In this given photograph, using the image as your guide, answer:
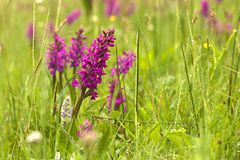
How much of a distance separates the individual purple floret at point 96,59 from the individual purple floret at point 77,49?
366 millimetres

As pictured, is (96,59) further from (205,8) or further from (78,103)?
(205,8)

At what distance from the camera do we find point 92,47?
5.12ft

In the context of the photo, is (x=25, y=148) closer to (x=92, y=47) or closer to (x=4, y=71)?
(x=92, y=47)

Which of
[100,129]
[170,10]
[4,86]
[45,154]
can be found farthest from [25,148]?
[170,10]

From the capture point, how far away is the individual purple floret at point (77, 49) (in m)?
1.94

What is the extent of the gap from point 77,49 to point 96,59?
1.41ft

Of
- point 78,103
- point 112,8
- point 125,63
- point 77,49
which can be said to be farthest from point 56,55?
point 112,8

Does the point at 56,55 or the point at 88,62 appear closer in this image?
the point at 88,62

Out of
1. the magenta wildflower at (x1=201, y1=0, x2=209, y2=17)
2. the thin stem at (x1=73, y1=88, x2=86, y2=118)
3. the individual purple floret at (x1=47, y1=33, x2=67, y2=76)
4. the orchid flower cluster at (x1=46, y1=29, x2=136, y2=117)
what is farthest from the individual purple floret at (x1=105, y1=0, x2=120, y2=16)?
the thin stem at (x1=73, y1=88, x2=86, y2=118)

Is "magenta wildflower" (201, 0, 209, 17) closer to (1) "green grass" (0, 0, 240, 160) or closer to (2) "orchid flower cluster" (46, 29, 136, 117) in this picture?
(1) "green grass" (0, 0, 240, 160)

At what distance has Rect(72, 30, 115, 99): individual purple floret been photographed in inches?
60.7

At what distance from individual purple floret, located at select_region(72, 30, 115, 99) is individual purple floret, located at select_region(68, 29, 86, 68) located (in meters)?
0.37

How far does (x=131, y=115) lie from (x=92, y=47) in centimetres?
43

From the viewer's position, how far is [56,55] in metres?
2.01
